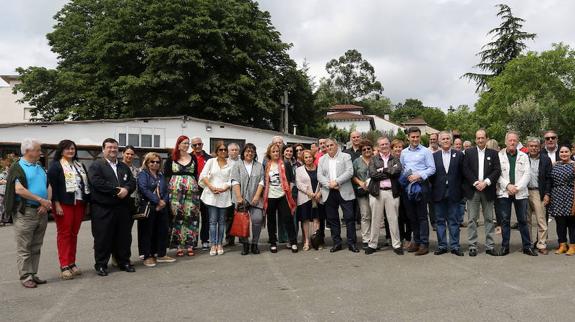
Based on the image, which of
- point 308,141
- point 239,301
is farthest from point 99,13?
point 239,301

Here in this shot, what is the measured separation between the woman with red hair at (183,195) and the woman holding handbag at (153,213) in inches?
11.0

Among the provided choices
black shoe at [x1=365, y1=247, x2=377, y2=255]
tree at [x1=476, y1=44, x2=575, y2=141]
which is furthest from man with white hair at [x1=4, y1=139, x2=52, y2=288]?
tree at [x1=476, y1=44, x2=575, y2=141]

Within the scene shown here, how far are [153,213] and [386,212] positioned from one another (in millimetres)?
3790

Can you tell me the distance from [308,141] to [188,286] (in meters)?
20.5

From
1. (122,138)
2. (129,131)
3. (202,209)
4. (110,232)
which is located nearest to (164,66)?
(129,131)

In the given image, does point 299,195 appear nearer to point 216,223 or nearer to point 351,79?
point 216,223

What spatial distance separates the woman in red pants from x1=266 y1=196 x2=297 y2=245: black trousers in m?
2.99

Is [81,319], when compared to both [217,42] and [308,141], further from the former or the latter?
[217,42]

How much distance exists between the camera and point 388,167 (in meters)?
7.37

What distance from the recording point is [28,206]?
228 inches

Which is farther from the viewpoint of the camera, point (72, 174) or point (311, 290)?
point (72, 174)

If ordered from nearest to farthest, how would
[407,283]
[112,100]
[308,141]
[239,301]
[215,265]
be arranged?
[239,301]
[407,283]
[215,265]
[308,141]
[112,100]

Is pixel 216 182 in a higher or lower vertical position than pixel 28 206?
higher

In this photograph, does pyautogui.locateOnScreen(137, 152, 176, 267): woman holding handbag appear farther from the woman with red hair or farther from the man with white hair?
the man with white hair
